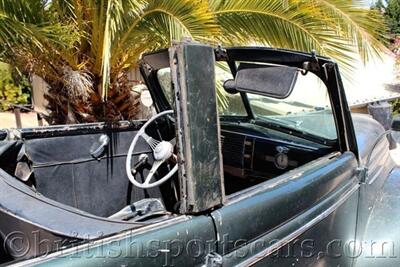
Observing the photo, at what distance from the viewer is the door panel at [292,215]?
1547 millimetres

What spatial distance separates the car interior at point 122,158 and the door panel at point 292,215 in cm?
29

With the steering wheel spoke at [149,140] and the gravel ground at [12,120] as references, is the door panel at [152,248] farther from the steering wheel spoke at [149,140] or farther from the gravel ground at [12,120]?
Answer: the gravel ground at [12,120]

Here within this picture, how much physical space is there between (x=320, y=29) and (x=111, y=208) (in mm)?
3102

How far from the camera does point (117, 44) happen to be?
455cm

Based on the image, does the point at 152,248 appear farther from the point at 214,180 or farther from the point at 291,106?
the point at 291,106

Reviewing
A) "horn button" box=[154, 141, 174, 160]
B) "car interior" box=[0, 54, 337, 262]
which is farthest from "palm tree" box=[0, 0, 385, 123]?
"horn button" box=[154, 141, 174, 160]

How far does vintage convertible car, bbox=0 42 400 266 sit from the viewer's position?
139 cm

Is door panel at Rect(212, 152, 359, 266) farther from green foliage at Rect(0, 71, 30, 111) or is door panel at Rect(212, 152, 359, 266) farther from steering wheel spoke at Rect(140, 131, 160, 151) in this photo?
green foliage at Rect(0, 71, 30, 111)

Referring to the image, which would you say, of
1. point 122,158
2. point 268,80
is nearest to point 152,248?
point 268,80

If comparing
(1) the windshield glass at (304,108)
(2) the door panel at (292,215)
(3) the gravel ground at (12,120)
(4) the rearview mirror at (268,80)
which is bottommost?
(3) the gravel ground at (12,120)

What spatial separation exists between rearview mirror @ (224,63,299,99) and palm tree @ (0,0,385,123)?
229cm

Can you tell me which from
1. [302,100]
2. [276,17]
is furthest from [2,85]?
[302,100]

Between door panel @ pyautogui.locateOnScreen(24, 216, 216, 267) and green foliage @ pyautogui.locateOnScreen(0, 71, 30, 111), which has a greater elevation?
green foliage @ pyautogui.locateOnScreen(0, 71, 30, 111)

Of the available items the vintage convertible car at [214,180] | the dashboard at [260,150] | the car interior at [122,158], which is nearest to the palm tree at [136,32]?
the vintage convertible car at [214,180]
